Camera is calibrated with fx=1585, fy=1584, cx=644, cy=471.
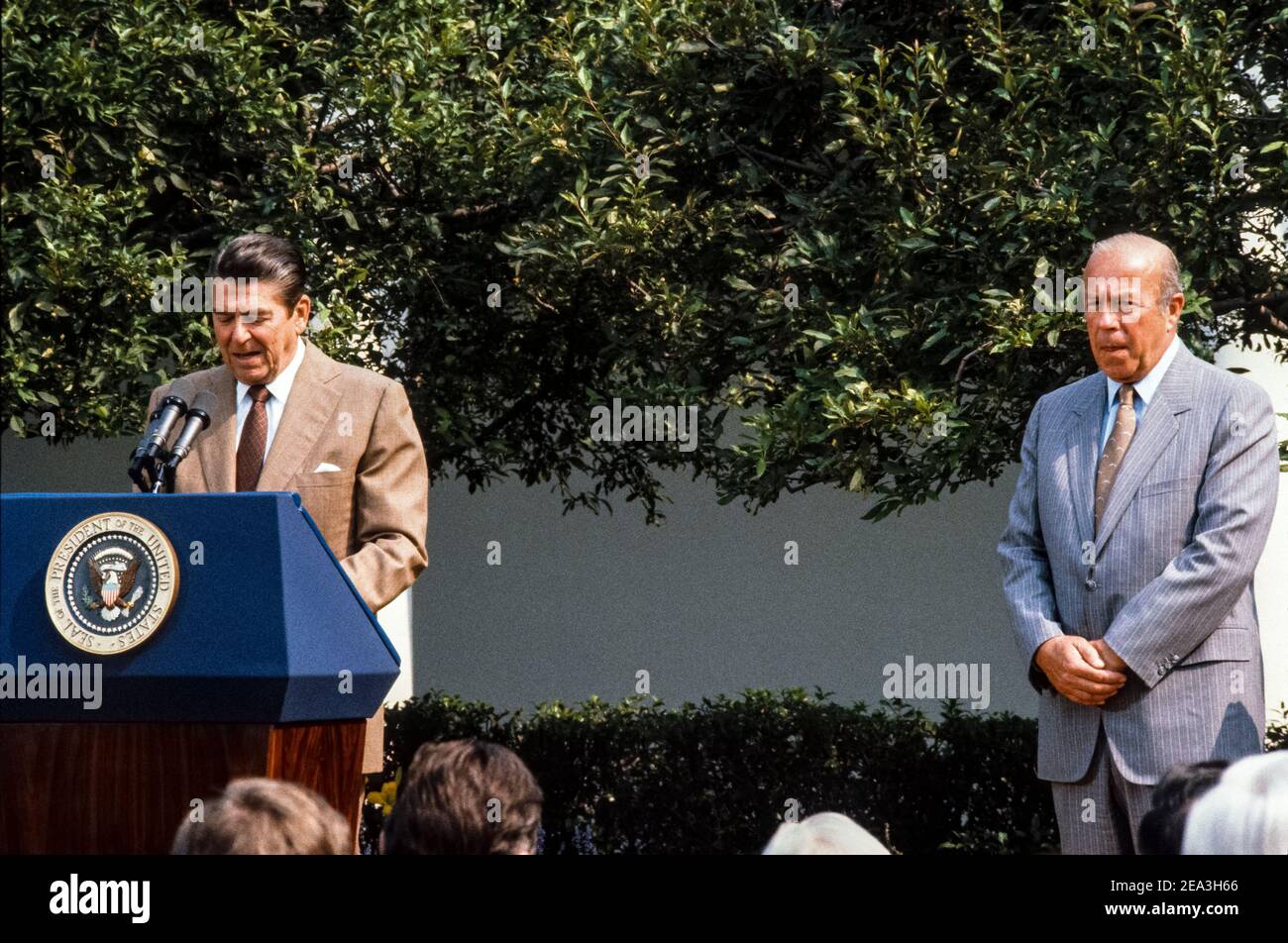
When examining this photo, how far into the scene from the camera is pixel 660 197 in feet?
20.8

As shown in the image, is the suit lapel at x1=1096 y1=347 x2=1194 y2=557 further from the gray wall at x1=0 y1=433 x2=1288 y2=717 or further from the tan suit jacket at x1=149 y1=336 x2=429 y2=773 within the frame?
the gray wall at x1=0 y1=433 x2=1288 y2=717

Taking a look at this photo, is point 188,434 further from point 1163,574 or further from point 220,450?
point 1163,574

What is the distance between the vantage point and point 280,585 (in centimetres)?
321

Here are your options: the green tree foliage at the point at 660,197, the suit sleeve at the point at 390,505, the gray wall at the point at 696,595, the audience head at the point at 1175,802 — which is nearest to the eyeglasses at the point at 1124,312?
the green tree foliage at the point at 660,197

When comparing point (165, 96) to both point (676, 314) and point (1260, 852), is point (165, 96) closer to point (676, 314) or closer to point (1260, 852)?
point (676, 314)

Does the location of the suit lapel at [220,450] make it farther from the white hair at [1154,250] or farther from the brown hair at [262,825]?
the white hair at [1154,250]

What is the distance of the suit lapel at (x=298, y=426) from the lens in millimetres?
4031

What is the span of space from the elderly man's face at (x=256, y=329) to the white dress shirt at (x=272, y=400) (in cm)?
2

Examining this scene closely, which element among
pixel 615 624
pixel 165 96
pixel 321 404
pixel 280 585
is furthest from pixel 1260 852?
pixel 615 624

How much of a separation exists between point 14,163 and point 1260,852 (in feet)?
20.0

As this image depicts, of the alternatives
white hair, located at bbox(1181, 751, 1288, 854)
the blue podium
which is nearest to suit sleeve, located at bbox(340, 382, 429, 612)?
the blue podium

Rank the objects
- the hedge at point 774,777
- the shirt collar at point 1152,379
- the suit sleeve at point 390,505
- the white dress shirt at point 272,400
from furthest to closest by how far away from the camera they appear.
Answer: the hedge at point 774,777
the white dress shirt at point 272,400
the shirt collar at point 1152,379
the suit sleeve at point 390,505

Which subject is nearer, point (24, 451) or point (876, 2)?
point (876, 2)

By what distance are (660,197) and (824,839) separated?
4.46 m
